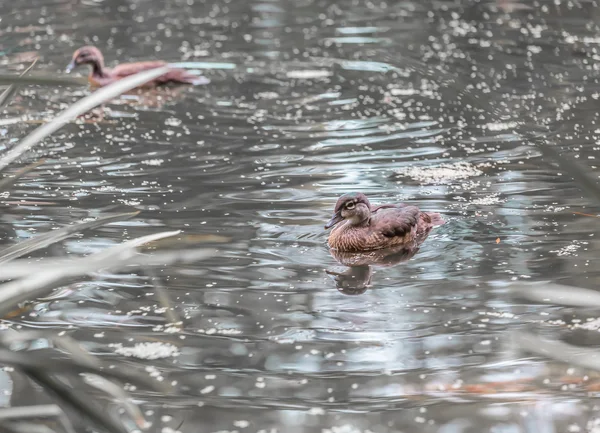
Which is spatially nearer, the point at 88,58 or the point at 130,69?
the point at 130,69

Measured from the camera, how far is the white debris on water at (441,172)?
746 cm

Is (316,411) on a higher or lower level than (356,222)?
lower

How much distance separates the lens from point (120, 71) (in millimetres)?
11039

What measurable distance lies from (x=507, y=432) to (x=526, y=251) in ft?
7.10

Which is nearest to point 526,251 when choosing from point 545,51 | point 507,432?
point 507,432

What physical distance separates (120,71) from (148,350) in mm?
6905

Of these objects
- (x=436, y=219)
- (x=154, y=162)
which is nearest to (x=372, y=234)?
A: (x=436, y=219)

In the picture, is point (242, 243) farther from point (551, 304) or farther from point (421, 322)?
point (551, 304)

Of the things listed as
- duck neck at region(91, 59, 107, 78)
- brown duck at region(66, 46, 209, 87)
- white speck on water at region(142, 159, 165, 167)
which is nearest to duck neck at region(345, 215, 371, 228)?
white speck on water at region(142, 159, 165, 167)

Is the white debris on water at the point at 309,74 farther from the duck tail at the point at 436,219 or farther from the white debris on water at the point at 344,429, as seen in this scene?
the white debris on water at the point at 344,429

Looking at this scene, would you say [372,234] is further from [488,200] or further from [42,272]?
[42,272]

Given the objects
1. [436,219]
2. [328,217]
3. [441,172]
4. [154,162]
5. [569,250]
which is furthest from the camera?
[154,162]

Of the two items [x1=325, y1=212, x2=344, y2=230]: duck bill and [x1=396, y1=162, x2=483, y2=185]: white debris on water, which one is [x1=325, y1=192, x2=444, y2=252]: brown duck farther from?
[x1=396, y1=162, x2=483, y2=185]: white debris on water

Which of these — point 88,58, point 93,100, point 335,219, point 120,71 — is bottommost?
point 335,219
